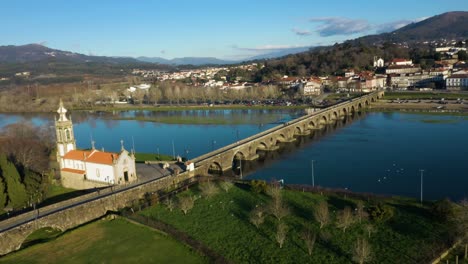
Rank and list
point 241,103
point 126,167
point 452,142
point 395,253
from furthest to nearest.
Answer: point 241,103, point 452,142, point 126,167, point 395,253

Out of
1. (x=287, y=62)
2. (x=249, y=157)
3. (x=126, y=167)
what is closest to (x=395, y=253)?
(x=126, y=167)

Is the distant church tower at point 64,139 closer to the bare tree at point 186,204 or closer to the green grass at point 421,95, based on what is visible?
the bare tree at point 186,204

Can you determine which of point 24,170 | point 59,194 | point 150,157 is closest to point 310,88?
point 150,157

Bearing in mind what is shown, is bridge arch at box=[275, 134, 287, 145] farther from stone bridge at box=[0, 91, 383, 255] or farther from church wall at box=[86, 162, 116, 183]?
church wall at box=[86, 162, 116, 183]

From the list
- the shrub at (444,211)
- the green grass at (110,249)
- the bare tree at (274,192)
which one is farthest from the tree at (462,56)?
the green grass at (110,249)

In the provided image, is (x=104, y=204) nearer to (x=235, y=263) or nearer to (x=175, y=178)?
(x=175, y=178)

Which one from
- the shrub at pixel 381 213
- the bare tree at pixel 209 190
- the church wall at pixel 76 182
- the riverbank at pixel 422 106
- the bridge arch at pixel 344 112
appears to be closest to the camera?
the shrub at pixel 381 213

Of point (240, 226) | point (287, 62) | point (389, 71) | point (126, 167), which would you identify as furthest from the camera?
point (287, 62)

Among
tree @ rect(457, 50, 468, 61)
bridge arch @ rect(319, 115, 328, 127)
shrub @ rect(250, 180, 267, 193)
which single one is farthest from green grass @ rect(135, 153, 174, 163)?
tree @ rect(457, 50, 468, 61)
